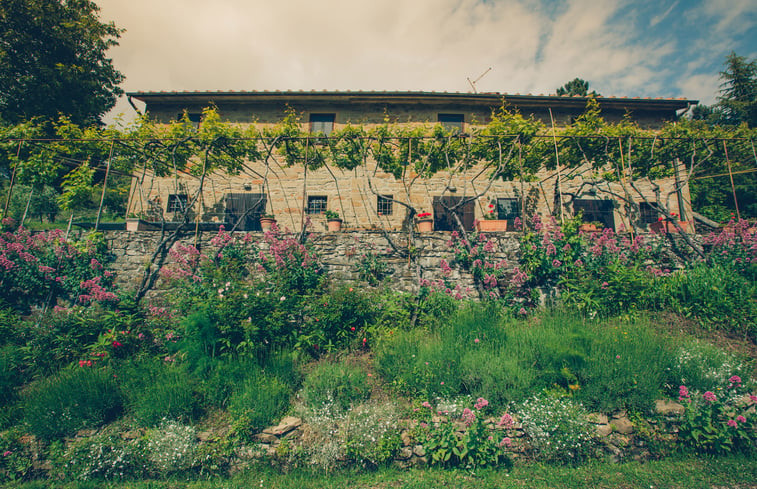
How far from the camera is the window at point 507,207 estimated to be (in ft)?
39.1

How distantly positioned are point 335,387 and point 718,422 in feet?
13.7

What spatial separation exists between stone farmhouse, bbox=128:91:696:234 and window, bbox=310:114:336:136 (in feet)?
0.57

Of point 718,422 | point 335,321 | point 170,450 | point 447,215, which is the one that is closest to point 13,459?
point 170,450

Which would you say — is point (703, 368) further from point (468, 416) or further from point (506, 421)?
point (468, 416)

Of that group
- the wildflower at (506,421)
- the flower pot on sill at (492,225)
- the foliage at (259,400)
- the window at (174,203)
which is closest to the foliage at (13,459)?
the foliage at (259,400)

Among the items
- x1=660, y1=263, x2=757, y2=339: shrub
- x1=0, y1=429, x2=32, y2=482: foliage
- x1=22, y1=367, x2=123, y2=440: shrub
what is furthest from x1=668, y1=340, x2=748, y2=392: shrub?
x1=0, y1=429, x2=32, y2=482: foliage

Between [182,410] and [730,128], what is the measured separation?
14345 mm

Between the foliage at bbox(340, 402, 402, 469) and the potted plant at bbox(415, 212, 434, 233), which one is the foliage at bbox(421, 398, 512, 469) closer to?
the foliage at bbox(340, 402, 402, 469)

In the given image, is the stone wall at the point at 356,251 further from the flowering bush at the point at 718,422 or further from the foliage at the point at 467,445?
the flowering bush at the point at 718,422

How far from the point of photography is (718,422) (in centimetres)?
324

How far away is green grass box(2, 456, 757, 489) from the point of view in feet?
9.39

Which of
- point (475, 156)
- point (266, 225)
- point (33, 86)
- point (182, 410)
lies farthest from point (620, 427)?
point (33, 86)

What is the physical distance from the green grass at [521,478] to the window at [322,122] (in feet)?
37.9

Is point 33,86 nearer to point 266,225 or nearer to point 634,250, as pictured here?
point 266,225
